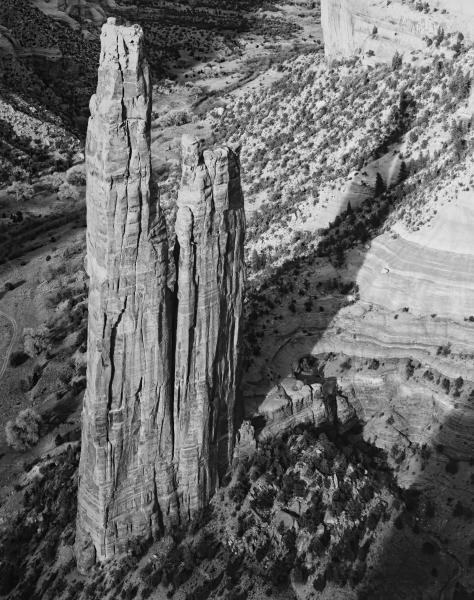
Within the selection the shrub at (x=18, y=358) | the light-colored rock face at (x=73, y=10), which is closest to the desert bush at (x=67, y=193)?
the shrub at (x=18, y=358)

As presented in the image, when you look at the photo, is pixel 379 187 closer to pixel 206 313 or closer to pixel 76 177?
pixel 206 313

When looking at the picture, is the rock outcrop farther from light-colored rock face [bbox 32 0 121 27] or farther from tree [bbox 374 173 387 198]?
light-colored rock face [bbox 32 0 121 27]

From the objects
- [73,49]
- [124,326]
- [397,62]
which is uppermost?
[124,326]

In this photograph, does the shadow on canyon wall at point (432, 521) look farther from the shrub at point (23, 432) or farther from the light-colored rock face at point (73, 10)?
the light-colored rock face at point (73, 10)

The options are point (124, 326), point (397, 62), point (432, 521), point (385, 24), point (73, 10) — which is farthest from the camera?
point (73, 10)

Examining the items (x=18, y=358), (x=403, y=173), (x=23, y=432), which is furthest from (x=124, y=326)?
(x=403, y=173)

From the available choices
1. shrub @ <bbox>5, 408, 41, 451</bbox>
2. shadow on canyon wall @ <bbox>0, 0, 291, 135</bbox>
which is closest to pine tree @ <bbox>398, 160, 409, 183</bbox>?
shrub @ <bbox>5, 408, 41, 451</bbox>
